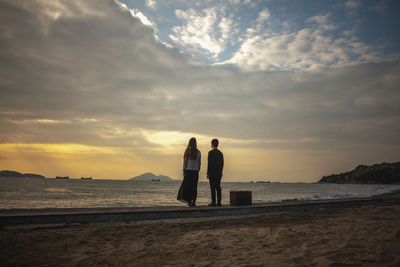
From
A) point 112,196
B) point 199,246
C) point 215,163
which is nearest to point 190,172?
point 215,163

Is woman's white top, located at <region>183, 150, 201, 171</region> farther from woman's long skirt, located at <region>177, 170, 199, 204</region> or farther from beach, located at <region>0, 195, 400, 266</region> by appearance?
beach, located at <region>0, 195, 400, 266</region>

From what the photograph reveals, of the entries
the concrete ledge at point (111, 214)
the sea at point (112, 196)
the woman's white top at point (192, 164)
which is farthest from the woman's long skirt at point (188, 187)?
the sea at point (112, 196)

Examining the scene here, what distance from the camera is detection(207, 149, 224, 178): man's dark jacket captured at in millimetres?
8805

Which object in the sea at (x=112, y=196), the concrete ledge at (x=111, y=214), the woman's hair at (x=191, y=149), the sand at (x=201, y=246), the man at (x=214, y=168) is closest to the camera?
the sand at (x=201, y=246)

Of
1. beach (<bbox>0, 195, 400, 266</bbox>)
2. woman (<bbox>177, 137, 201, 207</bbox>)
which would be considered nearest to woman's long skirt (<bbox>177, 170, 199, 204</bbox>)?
woman (<bbox>177, 137, 201, 207</bbox>)

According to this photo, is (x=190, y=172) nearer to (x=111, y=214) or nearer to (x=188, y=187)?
(x=188, y=187)

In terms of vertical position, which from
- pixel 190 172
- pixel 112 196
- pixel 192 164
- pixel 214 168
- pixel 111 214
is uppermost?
pixel 192 164

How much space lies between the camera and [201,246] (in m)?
4.50

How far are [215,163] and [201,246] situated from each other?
4.49 metres

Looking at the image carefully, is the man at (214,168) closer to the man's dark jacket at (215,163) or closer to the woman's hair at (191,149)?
the man's dark jacket at (215,163)

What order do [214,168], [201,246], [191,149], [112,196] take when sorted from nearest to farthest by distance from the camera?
[201,246], [191,149], [214,168], [112,196]

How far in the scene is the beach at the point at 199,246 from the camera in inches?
141

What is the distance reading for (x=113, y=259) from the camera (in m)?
3.92

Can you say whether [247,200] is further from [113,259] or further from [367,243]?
[113,259]
